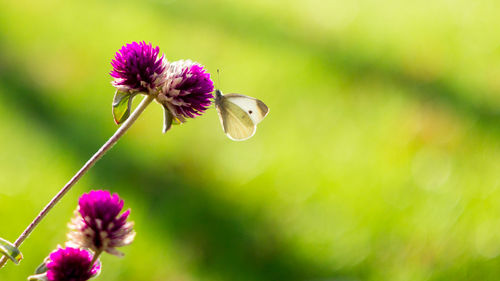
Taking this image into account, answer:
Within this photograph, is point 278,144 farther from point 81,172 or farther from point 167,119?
point 81,172

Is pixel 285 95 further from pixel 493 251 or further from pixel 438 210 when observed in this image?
pixel 493 251

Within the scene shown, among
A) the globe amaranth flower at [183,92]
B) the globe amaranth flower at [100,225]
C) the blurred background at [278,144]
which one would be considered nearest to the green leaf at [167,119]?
the globe amaranth flower at [183,92]

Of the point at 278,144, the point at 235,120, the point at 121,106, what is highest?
the point at 278,144

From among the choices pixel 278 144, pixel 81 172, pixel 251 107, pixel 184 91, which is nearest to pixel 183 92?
pixel 184 91

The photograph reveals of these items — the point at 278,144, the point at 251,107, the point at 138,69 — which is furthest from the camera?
the point at 278,144

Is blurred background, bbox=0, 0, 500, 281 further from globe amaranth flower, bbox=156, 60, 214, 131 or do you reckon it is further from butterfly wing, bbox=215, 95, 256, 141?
globe amaranth flower, bbox=156, 60, 214, 131

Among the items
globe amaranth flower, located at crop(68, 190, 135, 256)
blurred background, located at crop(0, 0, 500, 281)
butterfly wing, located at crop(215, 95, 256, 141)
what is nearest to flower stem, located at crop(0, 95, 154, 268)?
globe amaranth flower, located at crop(68, 190, 135, 256)

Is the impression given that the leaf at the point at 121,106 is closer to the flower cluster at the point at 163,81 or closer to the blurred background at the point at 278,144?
the flower cluster at the point at 163,81
